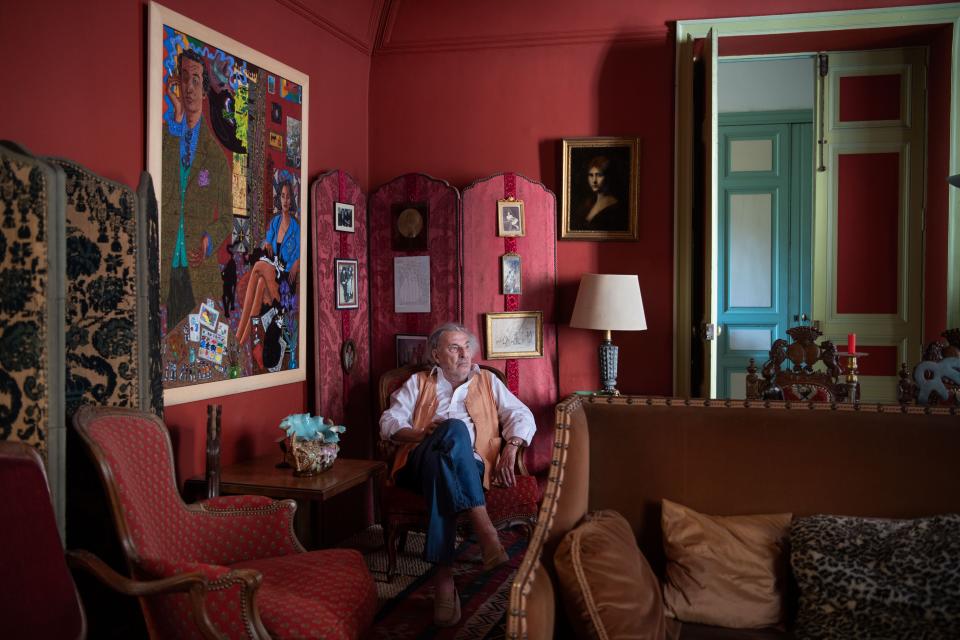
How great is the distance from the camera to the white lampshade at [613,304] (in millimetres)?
4508

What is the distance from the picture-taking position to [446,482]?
359 centimetres

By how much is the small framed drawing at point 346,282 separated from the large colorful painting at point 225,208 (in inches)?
12.5

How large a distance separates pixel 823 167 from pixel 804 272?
3.91 feet

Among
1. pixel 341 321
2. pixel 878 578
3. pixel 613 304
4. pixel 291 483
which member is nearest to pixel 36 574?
pixel 291 483

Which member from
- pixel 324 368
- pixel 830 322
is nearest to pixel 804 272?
pixel 830 322

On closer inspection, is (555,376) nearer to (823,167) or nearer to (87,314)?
(823,167)

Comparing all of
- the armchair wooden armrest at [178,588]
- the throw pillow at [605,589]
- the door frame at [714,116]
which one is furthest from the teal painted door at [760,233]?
the armchair wooden armrest at [178,588]

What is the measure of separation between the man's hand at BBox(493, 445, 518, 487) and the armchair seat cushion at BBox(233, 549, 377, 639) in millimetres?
1221

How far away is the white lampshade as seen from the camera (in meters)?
A: 4.51

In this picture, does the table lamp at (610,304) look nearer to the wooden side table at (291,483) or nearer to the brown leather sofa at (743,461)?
the wooden side table at (291,483)

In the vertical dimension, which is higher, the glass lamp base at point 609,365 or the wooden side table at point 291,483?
the glass lamp base at point 609,365

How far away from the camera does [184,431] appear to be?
3.52 m

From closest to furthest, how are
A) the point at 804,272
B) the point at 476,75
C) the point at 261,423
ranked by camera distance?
1. the point at 261,423
2. the point at 476,75
3. the point at 804,272

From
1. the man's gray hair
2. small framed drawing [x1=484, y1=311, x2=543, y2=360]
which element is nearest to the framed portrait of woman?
small framed drawing [x1=484, y1=311, x2=543, y2=360]
